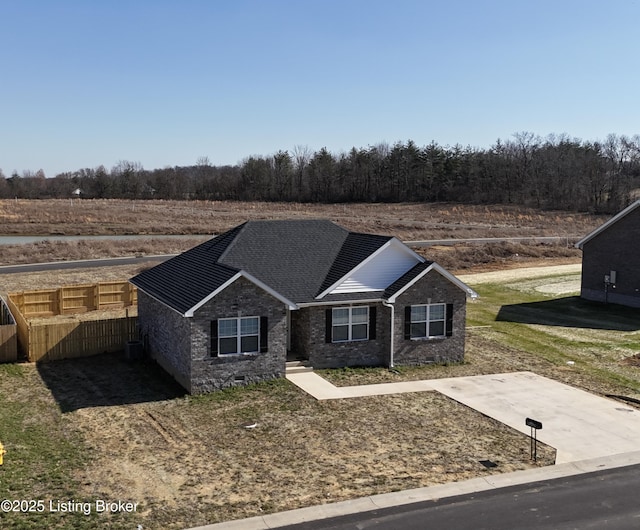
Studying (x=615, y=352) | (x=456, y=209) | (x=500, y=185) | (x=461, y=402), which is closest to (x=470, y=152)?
(x=500, y=185)

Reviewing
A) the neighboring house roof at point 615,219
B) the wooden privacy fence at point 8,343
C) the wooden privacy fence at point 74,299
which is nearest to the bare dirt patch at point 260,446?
the wooden privacy fence at point 8,343

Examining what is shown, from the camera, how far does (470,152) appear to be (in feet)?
468

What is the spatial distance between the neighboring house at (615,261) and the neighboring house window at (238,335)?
25.1m

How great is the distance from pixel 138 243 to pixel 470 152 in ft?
322

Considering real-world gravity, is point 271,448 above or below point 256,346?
below

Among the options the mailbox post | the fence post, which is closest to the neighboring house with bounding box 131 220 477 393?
the mailbox post

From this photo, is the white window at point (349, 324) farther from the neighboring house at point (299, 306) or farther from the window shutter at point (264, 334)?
the window shutter at point (264, 334)

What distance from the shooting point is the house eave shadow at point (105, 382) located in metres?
21.4

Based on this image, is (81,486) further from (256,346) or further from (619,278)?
(619,278)

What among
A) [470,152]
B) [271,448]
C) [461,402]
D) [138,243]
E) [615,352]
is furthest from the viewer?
[470,152]

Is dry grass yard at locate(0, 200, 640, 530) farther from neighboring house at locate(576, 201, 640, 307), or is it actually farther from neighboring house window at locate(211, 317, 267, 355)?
neighboring house at locate(576, 201, 640, 307)

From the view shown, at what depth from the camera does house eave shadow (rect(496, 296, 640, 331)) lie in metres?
35.1

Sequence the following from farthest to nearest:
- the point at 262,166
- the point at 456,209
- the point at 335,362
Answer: the point at 262,166 → the point at 456,209 → the point at 335,362

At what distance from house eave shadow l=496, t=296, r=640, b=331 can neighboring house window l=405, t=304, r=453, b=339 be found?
1030cm
